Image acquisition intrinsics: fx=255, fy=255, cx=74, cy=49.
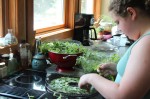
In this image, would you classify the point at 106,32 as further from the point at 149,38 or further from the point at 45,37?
the point at 149,38

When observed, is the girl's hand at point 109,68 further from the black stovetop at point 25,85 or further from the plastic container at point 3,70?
the plastic container at point 3,70

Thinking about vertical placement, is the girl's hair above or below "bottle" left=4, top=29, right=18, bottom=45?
above

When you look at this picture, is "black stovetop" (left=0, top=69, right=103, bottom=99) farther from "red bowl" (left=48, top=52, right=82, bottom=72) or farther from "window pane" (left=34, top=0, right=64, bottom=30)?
"window pane" (left=34, top=0, right=64, bottom=30)

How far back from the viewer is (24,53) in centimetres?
180

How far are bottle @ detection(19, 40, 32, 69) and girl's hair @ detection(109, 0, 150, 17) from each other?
95 cm

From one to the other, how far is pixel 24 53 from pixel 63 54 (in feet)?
0.98

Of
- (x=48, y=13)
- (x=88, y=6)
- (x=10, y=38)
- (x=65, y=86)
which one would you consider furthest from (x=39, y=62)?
(x=88, y=6)

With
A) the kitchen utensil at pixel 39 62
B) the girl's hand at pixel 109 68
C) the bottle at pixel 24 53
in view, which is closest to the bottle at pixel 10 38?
the bottle at pixel 24 53

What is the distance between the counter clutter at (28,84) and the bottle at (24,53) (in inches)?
2.7

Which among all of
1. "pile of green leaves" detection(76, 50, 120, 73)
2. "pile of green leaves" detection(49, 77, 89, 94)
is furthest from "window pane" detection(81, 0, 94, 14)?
"pile of green leaves" detection(49, 77, 89, 94)

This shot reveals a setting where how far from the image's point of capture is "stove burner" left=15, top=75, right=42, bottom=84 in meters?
1.56

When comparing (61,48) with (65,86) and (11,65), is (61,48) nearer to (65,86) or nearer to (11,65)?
(11,65)

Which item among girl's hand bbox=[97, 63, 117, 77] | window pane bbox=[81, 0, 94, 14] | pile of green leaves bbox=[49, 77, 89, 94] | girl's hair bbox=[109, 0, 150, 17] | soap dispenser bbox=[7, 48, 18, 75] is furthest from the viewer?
window pane bbox=[81, 0, 94, 14]

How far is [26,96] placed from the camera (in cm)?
131
